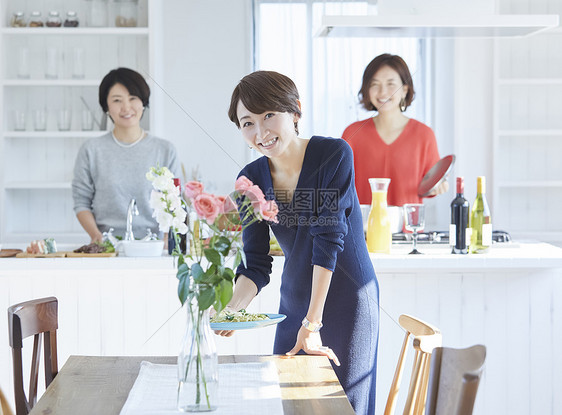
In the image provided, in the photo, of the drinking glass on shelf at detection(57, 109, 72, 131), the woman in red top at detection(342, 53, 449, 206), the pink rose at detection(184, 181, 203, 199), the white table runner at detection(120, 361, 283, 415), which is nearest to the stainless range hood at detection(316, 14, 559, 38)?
the woman in red top at detection(342, 53, 449, 206)

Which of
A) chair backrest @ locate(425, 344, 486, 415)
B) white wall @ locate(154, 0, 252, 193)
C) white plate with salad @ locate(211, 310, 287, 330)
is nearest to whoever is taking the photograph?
chair backrest @ locate(425, 344, 486, 415)

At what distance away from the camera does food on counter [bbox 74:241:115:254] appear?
2756mm

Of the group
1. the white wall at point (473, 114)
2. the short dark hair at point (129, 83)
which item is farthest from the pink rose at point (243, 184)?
the white wall at point (473, 114)

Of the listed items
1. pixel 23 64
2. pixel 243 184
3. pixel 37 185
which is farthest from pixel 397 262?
pixel 23 64

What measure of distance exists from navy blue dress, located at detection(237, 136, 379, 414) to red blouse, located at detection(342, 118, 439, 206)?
179 cm

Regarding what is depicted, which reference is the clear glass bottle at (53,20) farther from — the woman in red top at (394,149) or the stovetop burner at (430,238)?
the stovetop burner at (430,238)

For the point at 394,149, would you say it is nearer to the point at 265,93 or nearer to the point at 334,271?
the point at 334,271

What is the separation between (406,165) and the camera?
149 inches

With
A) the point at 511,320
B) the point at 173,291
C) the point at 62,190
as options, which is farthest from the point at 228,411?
the point at 62,190

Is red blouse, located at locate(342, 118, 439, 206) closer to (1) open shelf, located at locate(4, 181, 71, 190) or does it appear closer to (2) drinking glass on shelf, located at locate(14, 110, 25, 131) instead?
(1) open shelf, located at locate(4, 181, 71, 190)

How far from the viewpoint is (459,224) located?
271 cm

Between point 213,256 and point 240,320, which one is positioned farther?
point 240,320

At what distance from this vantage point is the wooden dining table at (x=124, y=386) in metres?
1.42

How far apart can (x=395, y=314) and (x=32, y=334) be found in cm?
143
